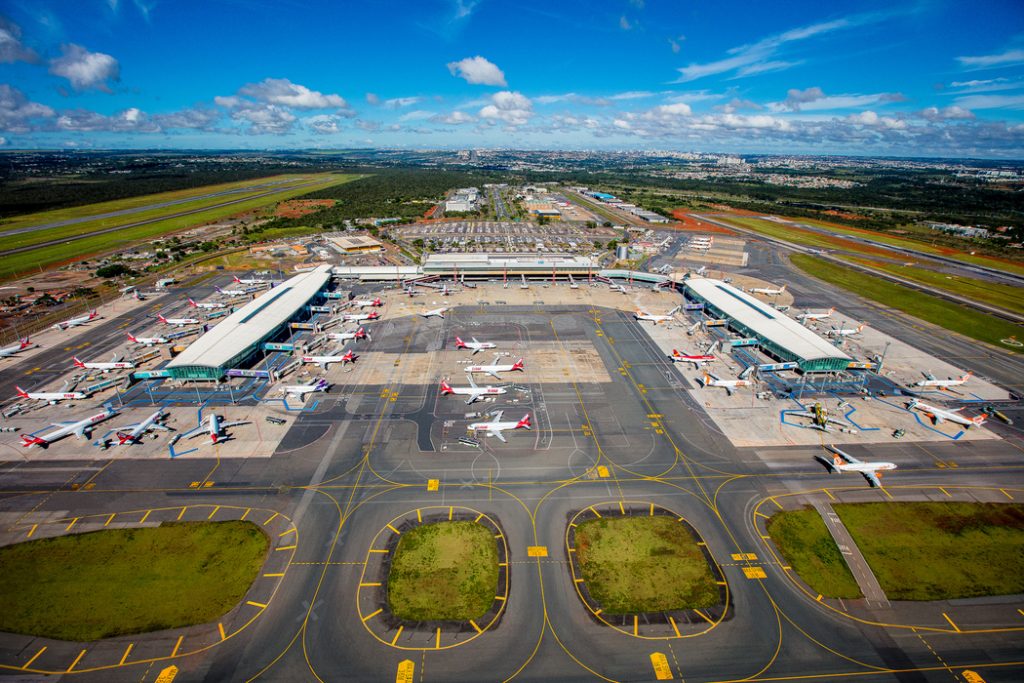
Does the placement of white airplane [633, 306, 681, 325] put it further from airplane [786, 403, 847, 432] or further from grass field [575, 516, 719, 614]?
grass field [575, 516, 719, 614]

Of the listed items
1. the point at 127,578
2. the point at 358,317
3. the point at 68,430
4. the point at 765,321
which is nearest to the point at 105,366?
the point at 68,430

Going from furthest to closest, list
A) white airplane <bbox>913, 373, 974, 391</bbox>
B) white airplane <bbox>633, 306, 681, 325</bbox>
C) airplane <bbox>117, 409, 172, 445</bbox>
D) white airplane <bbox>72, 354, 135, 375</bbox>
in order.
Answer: white airplane <bbox>633, 306, 681, 325</bbox> < white airplane <bbox>72, 354, 135, 375</bbox> < white airplane <bbox>913, 373, 974, 391</bbox> < airplane <bbox>117, 409, 172, 445</bbox>

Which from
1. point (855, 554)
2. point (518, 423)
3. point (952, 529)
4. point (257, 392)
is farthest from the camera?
point (257, 392)

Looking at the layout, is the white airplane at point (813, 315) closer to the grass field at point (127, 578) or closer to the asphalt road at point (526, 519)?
the asphalt road at point (526, 519)

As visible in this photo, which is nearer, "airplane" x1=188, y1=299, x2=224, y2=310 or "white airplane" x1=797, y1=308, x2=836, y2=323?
"white airplane" x1=797, y1=308, x2=836, y2=323

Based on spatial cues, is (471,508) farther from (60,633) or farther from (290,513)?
(60,633)

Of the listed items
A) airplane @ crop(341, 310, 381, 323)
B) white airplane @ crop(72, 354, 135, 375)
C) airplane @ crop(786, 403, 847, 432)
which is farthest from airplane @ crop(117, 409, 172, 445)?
airplane @ crop(786, 403, 847, 432)

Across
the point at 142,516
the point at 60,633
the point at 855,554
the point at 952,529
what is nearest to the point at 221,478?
the point at 142,516
